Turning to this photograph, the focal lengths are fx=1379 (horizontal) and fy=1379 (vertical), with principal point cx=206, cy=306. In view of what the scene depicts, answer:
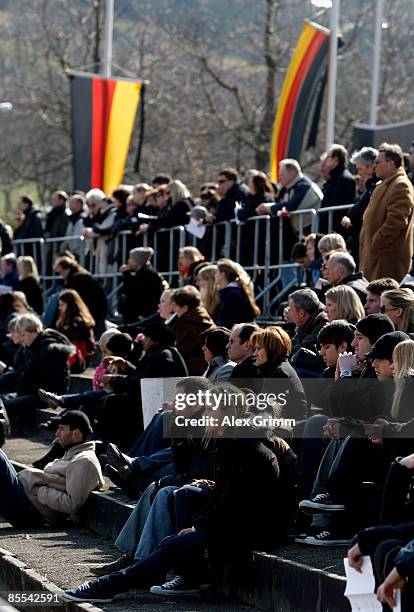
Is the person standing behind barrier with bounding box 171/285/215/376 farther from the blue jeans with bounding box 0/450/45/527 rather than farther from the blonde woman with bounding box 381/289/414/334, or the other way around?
the blonde woman with bounding box 381/289/414/334

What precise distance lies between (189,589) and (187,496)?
0.62 metres

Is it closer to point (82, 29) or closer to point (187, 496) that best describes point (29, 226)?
point (187, 496)

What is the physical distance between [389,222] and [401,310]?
3158 millimetres

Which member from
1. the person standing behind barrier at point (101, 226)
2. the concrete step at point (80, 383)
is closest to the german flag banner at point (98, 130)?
the person standing behind barrier at point (101, 226)

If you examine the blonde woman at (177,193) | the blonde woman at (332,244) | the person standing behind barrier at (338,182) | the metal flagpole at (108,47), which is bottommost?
the blonde woman at (332,244)

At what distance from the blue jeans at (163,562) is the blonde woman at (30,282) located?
437 inches

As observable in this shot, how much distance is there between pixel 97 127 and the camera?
2208 cm

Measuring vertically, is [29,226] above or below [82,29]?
below

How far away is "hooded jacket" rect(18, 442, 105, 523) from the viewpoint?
11.5 metres

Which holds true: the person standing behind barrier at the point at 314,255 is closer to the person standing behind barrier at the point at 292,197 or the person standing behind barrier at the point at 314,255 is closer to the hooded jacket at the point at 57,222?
the person standing behind barrier at the point at 292,197

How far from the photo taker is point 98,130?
2209 centimetres

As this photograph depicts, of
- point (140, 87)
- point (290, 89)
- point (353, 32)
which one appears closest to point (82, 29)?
point (353, 32)

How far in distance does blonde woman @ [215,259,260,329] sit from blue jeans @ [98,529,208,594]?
4.74 m

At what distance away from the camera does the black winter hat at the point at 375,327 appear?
8703 millimetres
